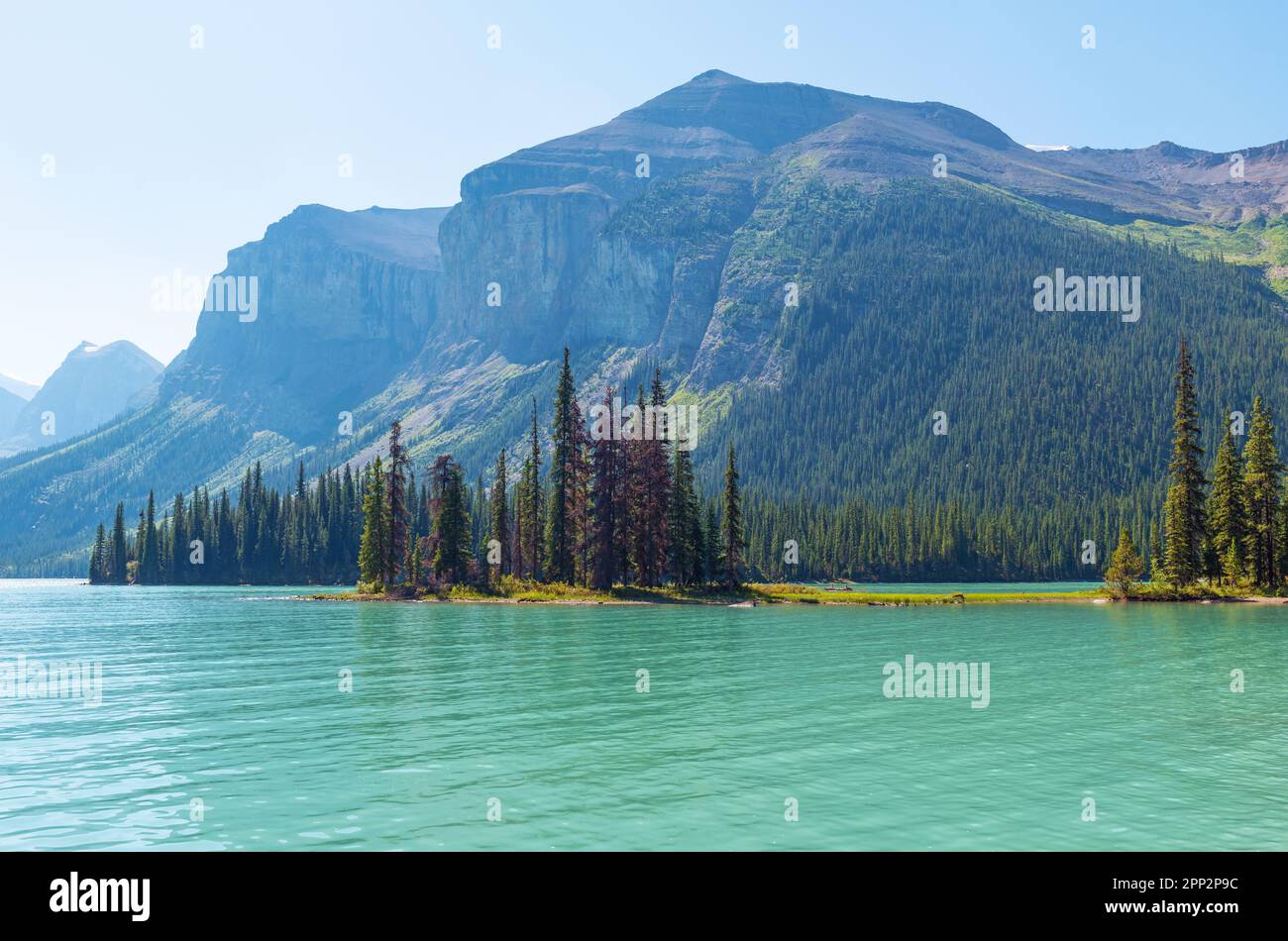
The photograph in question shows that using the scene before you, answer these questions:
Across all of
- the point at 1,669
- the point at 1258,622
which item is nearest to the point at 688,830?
the point at 1,669

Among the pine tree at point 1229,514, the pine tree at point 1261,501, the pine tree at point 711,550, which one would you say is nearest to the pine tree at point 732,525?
the pine tree at point 711,550

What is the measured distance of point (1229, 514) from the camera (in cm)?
10925

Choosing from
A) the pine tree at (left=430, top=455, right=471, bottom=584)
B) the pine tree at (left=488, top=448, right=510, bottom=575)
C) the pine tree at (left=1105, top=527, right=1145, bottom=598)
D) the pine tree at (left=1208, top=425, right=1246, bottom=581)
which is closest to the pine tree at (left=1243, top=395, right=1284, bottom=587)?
the pine tree at (left=1208, top=425, right=1246, bottom=581)

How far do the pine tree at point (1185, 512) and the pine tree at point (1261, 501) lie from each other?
501 cm

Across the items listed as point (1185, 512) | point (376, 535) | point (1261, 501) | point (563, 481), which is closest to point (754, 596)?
point (563, 481)

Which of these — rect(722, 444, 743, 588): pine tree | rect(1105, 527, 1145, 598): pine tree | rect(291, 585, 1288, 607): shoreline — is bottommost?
rect(291, 585, 1288, 607): shoreline

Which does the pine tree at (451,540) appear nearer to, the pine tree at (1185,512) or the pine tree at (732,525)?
the pine tree at (732,525)

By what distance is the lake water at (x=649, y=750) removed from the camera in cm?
1992

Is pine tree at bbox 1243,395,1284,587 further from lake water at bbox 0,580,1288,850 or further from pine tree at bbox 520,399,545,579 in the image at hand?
pine tree at bbox 520,399,545,579

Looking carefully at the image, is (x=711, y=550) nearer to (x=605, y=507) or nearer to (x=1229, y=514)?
(x=605, y=507)

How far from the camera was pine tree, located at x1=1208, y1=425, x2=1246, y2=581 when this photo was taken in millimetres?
109250

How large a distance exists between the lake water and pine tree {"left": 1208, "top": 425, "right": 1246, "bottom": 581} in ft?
198
